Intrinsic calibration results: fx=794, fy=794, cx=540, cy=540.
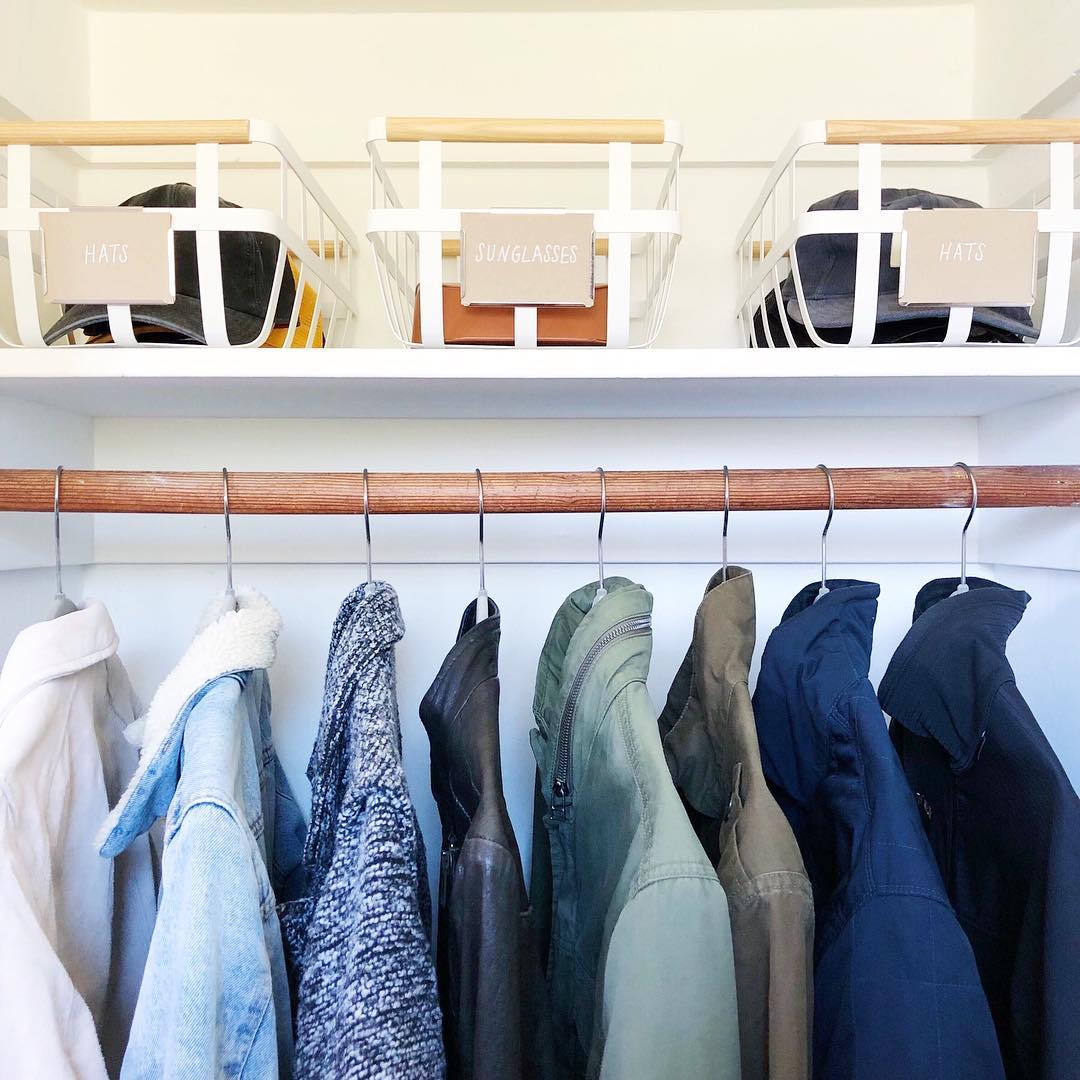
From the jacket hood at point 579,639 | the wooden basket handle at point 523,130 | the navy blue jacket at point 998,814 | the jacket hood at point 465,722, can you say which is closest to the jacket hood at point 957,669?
the navy blue jacket at point 998,814

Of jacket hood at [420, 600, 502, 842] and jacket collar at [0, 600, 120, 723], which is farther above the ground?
jacket collar at [0, 600, 120, 723]

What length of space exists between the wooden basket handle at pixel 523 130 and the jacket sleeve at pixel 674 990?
1.80 feet

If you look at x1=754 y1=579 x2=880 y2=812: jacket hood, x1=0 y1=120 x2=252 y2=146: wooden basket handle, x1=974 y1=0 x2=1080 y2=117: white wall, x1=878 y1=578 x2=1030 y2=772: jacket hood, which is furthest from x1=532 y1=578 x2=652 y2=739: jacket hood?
x1=974 y1=0 x2=1080 y2=117: white wall

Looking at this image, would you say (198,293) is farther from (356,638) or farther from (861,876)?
(861,876)

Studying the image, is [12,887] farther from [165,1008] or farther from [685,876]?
[685,876]

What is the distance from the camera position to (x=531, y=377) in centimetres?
65

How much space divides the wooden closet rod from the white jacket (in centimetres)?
10

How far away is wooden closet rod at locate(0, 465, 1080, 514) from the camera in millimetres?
650

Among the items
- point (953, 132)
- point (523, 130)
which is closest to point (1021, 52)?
point (953, 132)

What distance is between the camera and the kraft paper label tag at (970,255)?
626mm

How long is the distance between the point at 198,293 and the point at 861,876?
2.25 ft

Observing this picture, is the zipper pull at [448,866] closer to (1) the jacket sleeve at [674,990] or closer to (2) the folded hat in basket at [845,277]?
(1) the jacket sleeve at [674,990]

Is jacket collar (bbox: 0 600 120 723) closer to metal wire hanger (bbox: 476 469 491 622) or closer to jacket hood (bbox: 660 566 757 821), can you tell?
metal wire hanger (bbox: 476 469 491 622)

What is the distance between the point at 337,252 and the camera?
837mm
